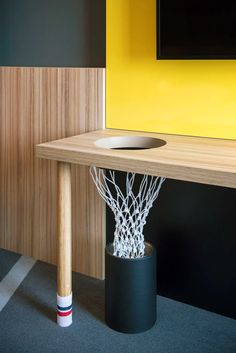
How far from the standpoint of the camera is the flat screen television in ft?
5.79

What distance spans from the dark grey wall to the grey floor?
123 centimetres

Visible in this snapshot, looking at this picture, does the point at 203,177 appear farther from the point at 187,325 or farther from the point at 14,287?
the point at 14,287

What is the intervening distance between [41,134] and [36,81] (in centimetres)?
29

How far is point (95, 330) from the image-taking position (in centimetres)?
195

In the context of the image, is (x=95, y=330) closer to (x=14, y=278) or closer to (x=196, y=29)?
(x=14, y=278)

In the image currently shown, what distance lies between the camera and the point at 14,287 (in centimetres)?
231

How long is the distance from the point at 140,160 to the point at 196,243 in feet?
2.33

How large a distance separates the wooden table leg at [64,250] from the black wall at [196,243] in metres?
0.43

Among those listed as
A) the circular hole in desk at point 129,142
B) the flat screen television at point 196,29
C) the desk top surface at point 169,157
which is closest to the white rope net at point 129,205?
the circular hole in desk at point 129,142

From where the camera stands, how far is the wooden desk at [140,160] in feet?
4.77

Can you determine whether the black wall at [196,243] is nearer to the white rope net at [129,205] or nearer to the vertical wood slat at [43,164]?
the white rope net at [129,205]

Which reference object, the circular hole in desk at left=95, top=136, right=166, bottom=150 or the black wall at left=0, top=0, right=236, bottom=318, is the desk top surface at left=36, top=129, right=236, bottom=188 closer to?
the circular hole in desk at left=95, top=136, right=166, bottom=150

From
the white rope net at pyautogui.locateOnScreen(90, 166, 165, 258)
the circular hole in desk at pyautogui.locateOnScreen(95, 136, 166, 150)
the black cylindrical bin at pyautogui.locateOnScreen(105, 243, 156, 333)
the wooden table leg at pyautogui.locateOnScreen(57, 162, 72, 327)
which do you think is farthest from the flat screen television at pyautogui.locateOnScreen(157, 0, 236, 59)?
the black cylindrical bin at pyautogui.locateOnScreen(105, 243, 156, 333)

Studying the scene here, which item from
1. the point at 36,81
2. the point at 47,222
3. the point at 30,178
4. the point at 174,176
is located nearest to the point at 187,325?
the point at 174,176
